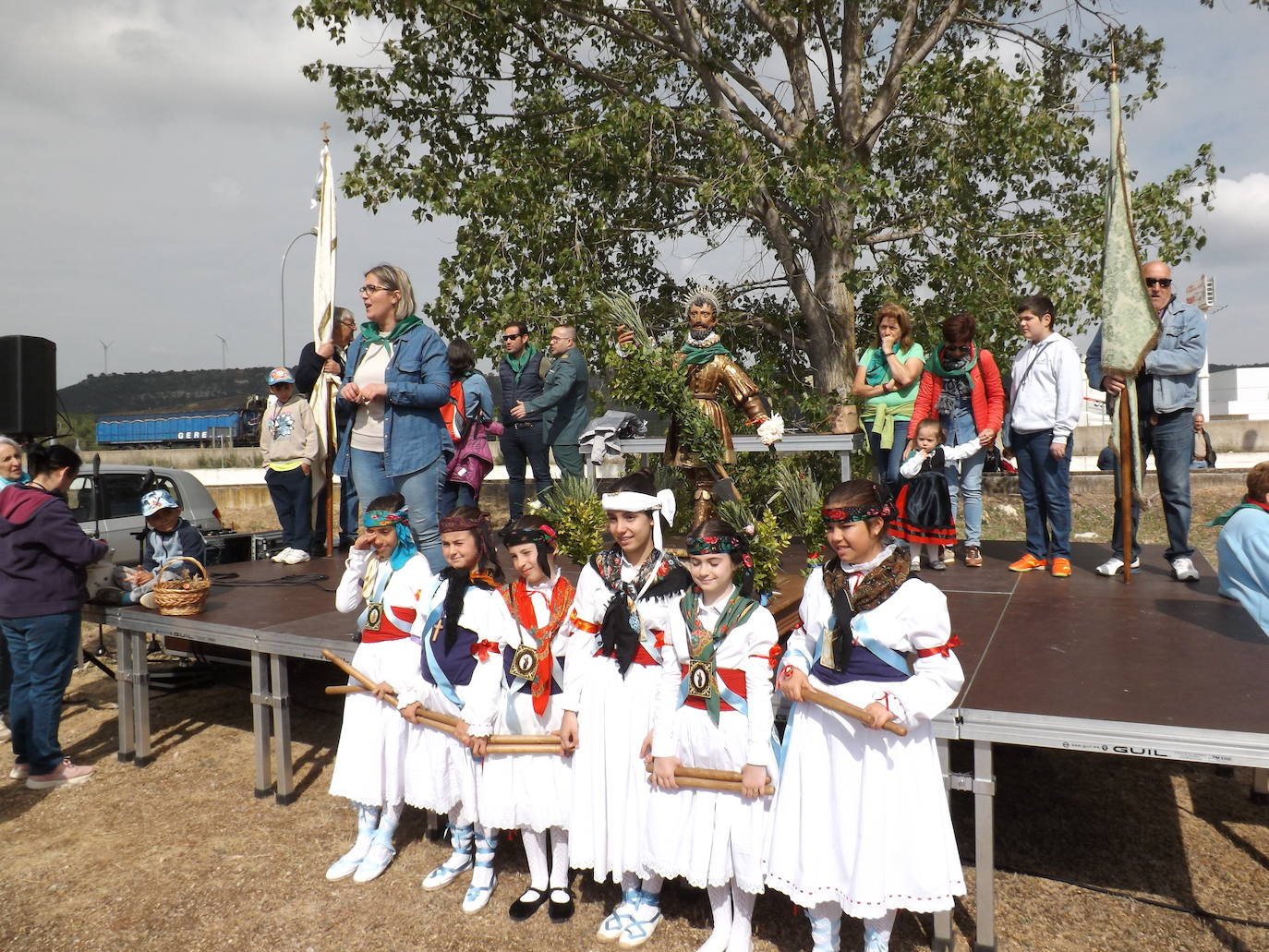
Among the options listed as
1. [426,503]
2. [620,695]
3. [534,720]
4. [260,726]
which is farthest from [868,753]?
[260,726]

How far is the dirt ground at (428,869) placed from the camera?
3.32 m

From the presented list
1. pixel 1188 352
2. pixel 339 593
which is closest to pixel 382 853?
pixel 339 593

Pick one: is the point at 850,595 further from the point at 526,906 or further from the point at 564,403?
the point at 564,403

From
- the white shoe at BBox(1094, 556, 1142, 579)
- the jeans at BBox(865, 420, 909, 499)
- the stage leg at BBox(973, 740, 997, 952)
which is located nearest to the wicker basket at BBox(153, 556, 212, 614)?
the stage leg at BBox(973, 740, 997, 952)

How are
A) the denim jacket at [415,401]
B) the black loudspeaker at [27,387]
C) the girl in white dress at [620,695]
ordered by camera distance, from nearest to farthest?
the girl in white dress at [620,695]
the denim jacket at [415,401]
the black loudspeaker at [27,387]

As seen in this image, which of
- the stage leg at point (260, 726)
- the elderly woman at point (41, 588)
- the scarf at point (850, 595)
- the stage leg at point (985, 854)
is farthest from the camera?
the stage leg at point (260, 726)

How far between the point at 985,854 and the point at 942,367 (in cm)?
367

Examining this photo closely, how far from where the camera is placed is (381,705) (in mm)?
3885

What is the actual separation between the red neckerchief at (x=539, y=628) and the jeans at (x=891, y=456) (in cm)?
341

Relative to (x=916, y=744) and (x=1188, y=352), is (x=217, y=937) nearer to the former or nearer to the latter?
(x=916, y=744)

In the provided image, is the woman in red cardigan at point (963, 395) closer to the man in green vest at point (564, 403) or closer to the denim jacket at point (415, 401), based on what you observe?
the man in green vest at point (564, 403)

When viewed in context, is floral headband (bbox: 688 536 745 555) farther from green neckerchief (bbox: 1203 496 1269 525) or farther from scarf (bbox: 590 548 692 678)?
green neckerchief (bbox: 1203 496 1269 525)

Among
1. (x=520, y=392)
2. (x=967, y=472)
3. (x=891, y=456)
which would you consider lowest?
(x=967, y=472)

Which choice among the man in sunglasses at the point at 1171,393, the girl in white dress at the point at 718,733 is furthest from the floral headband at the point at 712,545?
the man in sunglasses at the point at 1171,393
